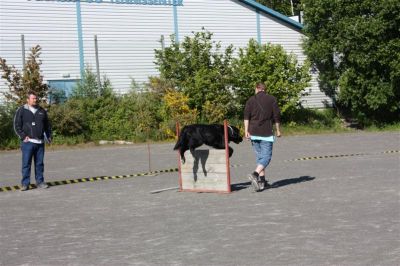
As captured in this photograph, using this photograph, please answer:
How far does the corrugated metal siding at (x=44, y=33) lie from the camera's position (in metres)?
26.5

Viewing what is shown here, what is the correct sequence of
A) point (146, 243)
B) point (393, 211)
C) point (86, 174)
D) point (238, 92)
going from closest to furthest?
1. point (146, 243)
2. point (393, 211)
3. point (86, 174)
4. point (238, 92)

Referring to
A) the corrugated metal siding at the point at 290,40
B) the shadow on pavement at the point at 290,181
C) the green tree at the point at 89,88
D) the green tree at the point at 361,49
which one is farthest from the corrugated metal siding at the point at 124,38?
the shadow on pavement at the point at 290,181

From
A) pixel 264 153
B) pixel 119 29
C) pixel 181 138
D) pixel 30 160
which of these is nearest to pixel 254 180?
pixel 264 153

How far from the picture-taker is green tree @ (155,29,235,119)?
27094mm

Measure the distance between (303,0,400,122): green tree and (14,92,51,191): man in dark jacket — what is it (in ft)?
66.6

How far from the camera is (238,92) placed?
29.2 meters

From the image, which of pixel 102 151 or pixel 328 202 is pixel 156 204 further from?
pixel 102 151

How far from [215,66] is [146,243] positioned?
71.1ft

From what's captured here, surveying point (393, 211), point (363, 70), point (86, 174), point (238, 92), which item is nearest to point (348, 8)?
point (363, 70)

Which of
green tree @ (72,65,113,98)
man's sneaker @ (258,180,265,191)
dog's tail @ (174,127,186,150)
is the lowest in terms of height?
man's sneaker @ (258,180,265,191)

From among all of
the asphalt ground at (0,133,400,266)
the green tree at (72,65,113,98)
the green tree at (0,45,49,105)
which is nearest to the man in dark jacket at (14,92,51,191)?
the asphalt ground at (0,133,400,266)

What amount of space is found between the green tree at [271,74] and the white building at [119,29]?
141 inches

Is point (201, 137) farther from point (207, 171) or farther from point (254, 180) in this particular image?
point (254, 180)

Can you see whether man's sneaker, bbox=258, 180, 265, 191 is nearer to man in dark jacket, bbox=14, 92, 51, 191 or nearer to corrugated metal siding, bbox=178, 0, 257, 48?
man in dark jacket, bbox=14, 92, 51, 191
